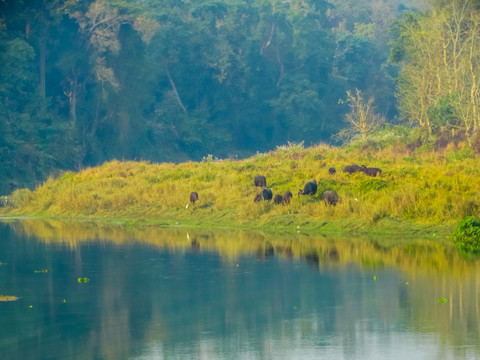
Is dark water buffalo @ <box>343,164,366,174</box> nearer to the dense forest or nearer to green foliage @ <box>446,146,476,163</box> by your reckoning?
green foliage @ <box>446,146,476,163</box>

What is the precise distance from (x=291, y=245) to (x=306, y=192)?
18.0ft

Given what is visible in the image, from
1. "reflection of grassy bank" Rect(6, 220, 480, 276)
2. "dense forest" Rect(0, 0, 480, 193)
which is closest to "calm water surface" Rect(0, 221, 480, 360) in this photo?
"reflection of grassy bank" Rect(6, 220, 480, 276)

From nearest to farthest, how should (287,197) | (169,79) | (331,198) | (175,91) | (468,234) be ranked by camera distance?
(468,234), (331,198), (287,197), (175,91), (169,79)

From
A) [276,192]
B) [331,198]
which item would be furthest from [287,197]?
[276,192]

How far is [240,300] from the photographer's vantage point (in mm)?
17484

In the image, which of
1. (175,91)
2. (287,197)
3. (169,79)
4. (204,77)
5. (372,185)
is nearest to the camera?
(372,185)

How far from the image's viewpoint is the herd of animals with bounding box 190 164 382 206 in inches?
1144

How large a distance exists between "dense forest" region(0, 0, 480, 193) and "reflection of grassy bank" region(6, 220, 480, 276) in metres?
23.9

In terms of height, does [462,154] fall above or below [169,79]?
below

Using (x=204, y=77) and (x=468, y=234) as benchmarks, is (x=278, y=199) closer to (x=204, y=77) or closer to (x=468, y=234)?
(x=468, y=234)

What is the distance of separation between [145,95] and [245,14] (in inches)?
859

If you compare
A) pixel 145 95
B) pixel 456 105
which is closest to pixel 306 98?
pixel 145 95

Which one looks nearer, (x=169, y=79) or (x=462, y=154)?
(x=462, y=154)

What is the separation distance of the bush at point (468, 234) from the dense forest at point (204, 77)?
24.3 meters
